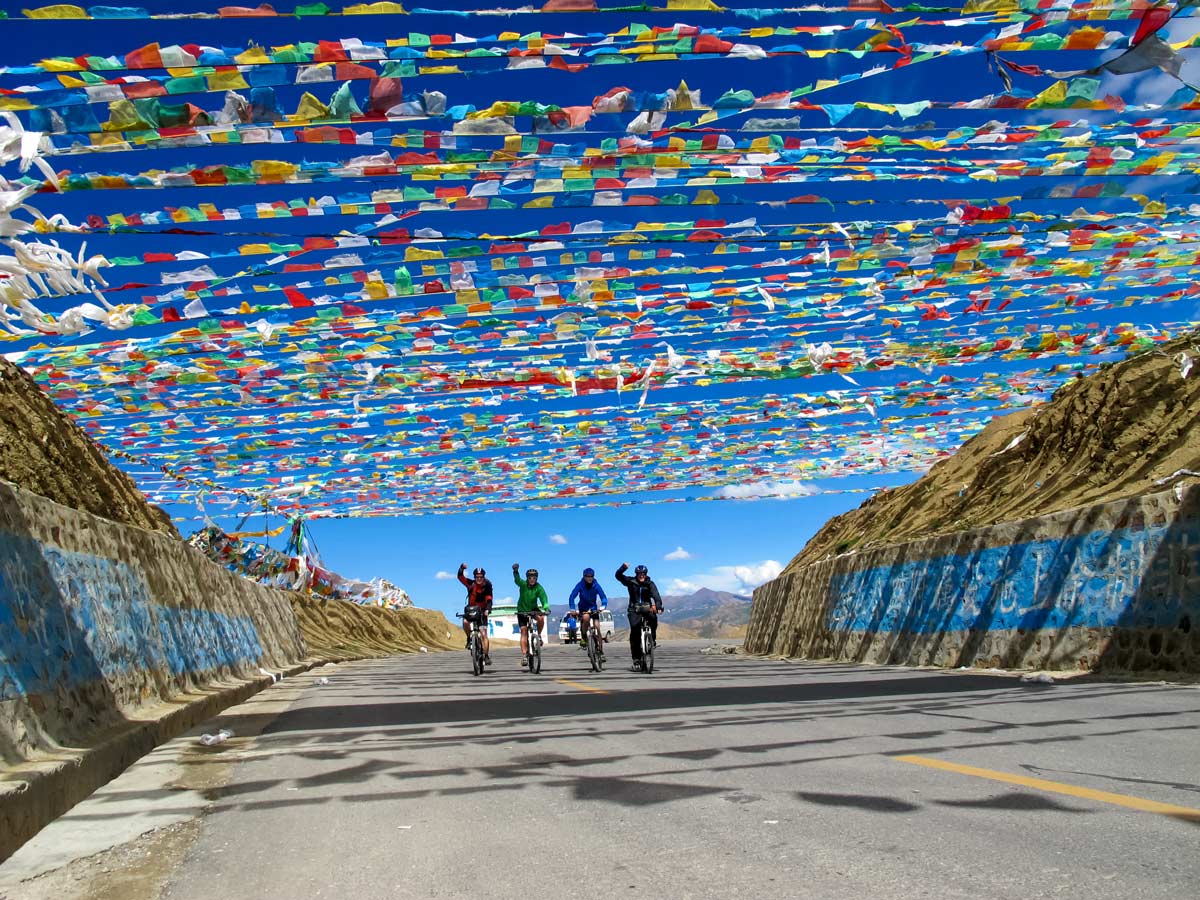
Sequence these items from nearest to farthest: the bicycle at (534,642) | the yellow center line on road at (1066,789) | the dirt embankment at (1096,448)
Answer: the yellow center line on road at (1066,789) < the dirt embankment at (1096,448) < the bicycle at (534,642)

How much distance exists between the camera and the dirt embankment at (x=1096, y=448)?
16.2m

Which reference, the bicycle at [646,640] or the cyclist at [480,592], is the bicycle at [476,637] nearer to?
the cyclist at [480,592]

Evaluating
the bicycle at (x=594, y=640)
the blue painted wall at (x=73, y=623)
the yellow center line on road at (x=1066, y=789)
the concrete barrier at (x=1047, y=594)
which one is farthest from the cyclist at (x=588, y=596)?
the yellow center line on road at (x=1066, y=789)

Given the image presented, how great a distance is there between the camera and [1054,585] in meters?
13.8

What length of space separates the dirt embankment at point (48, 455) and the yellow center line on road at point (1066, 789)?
9.14 m

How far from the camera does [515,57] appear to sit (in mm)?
8328

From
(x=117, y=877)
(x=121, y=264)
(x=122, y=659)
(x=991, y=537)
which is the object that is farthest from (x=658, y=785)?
(x=991, y=537)

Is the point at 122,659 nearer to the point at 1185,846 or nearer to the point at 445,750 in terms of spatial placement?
the point at 445,750

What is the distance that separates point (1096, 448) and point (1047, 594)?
5.29 metres

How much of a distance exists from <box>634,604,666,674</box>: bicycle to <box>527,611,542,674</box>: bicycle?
6.65 feet

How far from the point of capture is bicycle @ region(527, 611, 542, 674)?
19.5 metres

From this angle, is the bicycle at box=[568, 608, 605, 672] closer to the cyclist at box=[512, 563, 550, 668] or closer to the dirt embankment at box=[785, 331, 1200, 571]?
the cyclist at box=[512, 563, 550, 668]

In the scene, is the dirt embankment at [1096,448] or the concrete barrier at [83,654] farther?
the dirt embankment at [1096,448]

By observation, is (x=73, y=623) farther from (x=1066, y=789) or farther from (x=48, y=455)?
(x=48, y=455)
